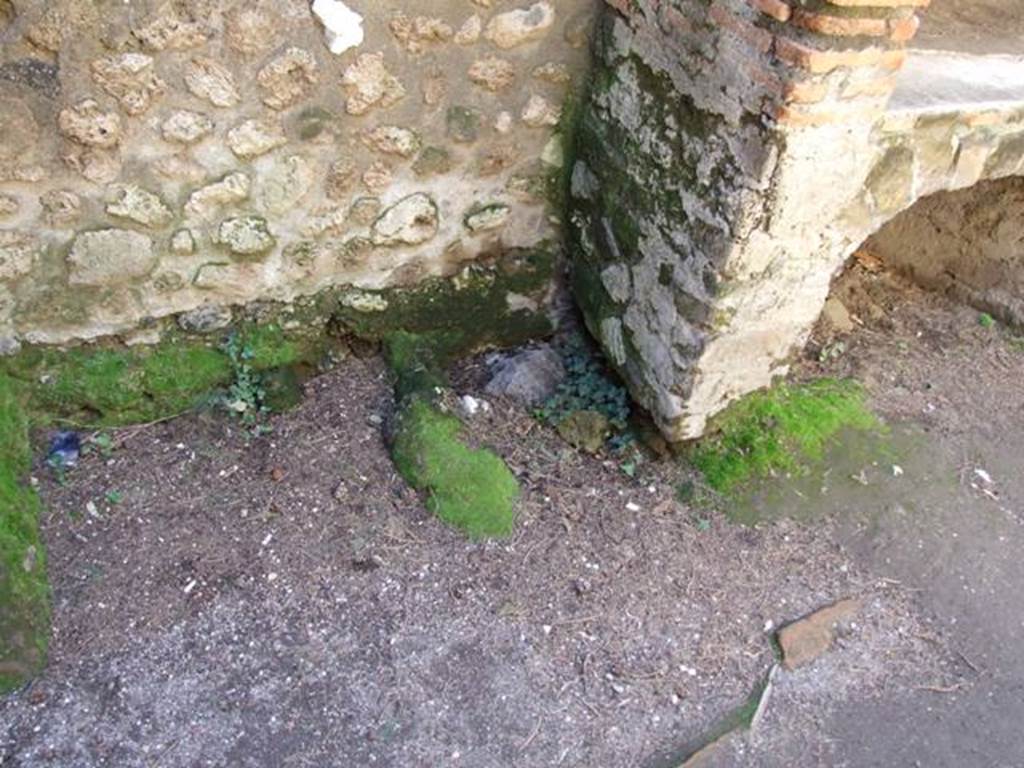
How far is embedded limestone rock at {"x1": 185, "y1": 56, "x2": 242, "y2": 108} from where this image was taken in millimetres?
2809

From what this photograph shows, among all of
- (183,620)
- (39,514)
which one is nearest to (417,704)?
(183,620)

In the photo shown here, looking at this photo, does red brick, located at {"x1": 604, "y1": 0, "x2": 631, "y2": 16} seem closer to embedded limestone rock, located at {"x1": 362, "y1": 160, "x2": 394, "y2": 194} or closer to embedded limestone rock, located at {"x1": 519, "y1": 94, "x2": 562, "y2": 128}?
embedded limestone rock, located at {"x1": 519, "y1": 94, "x2": 562, "y2": 128}

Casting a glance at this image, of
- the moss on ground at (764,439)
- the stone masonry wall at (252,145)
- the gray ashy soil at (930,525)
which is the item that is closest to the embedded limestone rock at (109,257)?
the stone masonry wall at (252,145)

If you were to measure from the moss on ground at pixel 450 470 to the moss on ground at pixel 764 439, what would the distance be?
28.1 inches

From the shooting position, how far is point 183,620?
281 centimetres

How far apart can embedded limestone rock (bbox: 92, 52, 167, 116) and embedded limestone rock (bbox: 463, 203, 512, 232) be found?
1109 mm

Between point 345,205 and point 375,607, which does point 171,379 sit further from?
point 375,607

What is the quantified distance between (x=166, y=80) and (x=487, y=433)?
1.51 meters

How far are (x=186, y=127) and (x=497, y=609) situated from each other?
169cm

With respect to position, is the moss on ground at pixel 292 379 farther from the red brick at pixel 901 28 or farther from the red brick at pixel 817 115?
the red brick at pixel 901 28

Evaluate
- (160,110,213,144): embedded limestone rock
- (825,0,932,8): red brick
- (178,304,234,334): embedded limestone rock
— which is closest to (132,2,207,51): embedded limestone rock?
(160,110,213,144): embedded limestone rock

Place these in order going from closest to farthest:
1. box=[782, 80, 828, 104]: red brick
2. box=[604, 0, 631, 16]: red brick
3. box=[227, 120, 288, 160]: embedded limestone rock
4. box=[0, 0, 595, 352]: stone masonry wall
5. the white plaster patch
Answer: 1. box=[782, 80, 828, 104]: red brick
2. box=[0, 0, 595, 352]: stone masonry wall
3. the white plaster patch
4. box=[227, 120, 288, 160]: embedded limestone rock
5. box=[604, 0, 631, 16]: red brick

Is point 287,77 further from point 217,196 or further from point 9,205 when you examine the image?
point 9,205

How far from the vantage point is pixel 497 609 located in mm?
2949
